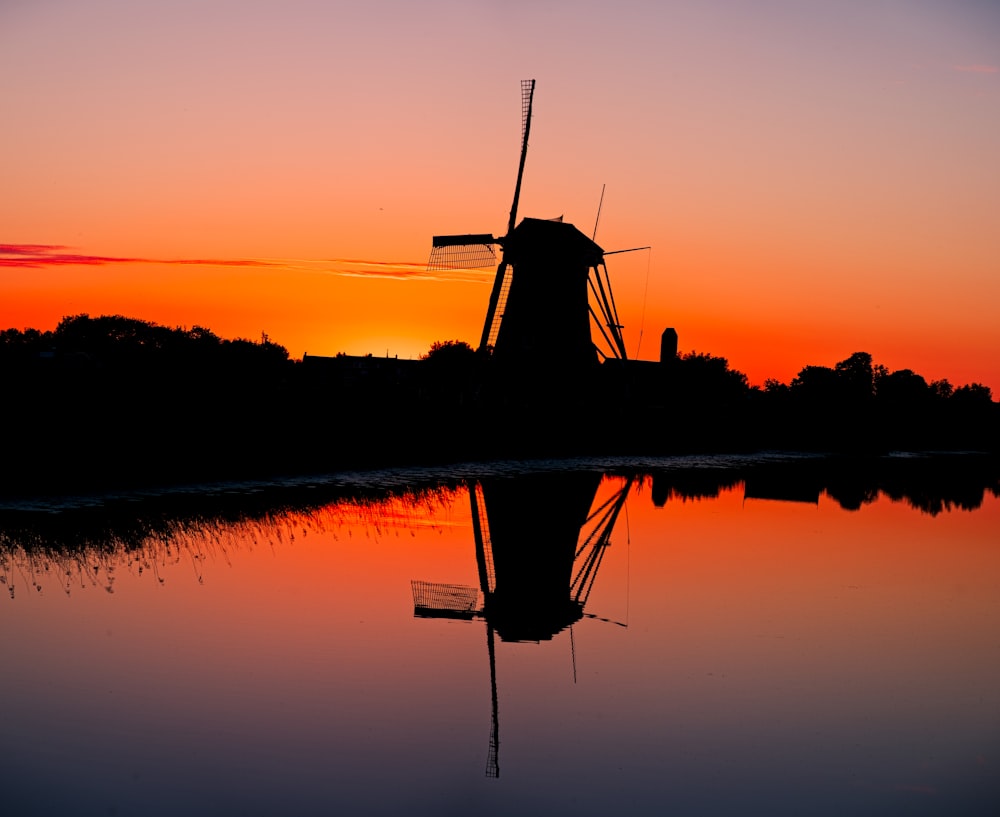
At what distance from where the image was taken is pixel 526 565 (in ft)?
62.0

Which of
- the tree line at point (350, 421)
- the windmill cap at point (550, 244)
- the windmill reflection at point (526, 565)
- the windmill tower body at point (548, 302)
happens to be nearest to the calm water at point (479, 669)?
the windmill reflection at point (526, 565)

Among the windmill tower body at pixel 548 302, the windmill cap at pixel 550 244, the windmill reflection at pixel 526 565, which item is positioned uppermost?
the windmill cap at pixel 550 244

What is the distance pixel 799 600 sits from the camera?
16656 millimetres

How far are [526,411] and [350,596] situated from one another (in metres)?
33.3

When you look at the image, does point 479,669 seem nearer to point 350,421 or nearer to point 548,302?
point 350,421

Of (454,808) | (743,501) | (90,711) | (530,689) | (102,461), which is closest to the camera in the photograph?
(454,808)

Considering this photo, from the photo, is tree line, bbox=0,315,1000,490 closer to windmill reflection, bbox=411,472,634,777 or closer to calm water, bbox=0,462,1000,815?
calm water, bbox=0,462,1000,815

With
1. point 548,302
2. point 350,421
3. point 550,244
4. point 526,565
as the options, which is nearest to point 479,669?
point 526,565

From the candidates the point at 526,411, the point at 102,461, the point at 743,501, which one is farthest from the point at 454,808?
the point at 526,411

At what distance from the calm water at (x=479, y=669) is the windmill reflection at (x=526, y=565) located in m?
0.08

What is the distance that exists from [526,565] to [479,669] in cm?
693

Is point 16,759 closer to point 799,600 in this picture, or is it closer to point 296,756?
point 296,756

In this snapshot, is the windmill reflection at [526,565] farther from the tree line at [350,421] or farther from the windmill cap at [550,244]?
the windmill cap at [550,244]

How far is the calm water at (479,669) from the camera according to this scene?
831 centimetres
